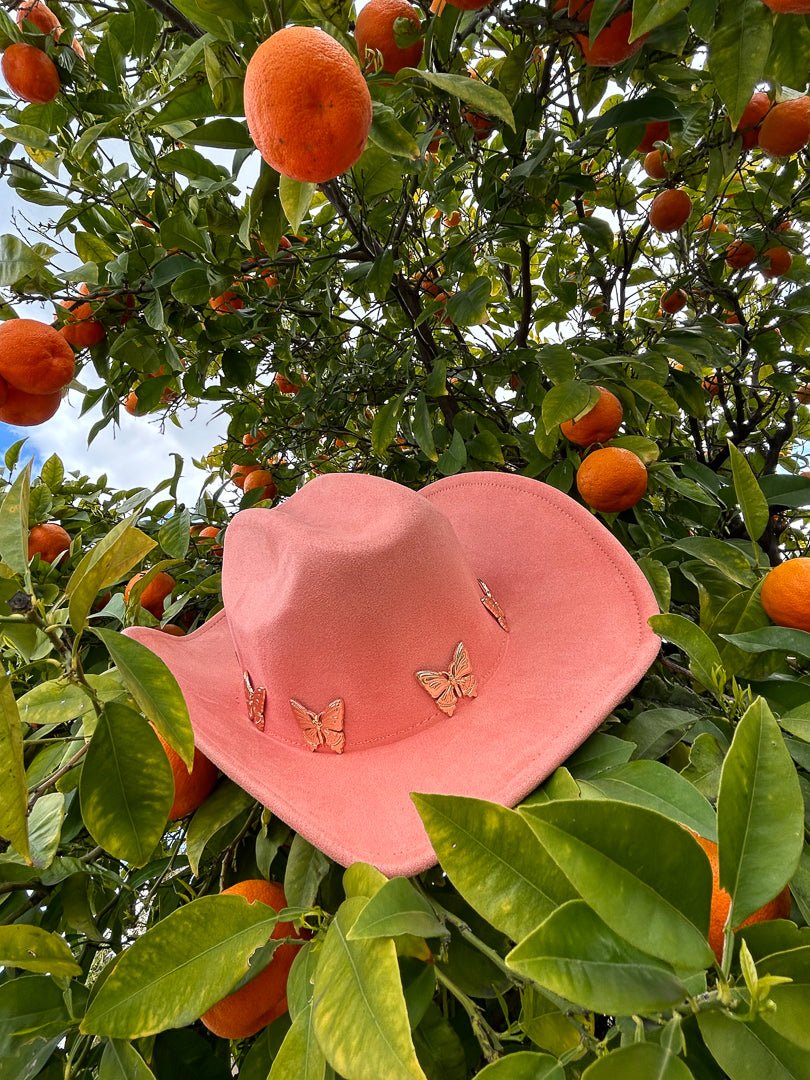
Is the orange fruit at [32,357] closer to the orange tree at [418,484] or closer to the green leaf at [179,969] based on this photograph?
the orange tree at [418,484]

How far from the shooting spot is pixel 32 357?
3.33ft

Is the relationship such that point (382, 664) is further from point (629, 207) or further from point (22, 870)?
point (629, 207)

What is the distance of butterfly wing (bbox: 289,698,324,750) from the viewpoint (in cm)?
76

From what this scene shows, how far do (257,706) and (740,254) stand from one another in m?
1.88

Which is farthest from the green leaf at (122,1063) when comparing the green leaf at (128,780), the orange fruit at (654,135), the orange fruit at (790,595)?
the orange fruit at (654,135)

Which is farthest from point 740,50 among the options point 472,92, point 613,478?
point 613,478

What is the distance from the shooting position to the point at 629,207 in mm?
1746

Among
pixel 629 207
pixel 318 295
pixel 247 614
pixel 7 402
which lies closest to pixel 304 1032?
pixel 247 614

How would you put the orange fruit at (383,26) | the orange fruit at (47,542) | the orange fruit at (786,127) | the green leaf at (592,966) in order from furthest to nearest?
the orange fruit at (47,542) → the orange fruit at (786,127) → the orange fruit at (383,26) → the green leaf at (592,966)

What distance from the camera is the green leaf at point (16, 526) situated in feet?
1.98

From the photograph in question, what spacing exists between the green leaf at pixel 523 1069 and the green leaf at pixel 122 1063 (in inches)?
12.2

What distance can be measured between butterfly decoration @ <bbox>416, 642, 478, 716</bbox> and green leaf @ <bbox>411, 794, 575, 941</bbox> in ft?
1.20

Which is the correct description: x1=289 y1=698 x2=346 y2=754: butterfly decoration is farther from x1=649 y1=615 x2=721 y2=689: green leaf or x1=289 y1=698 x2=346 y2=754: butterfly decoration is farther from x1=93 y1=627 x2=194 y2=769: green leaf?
x1=649 y1=615 x2=721 y2=689: green leaf

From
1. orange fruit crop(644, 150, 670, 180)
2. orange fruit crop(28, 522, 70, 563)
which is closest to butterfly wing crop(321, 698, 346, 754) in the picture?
orange fruit crop(28, 522, 70, 563)
